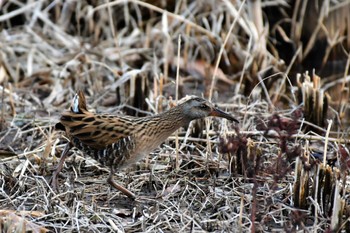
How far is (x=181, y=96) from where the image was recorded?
282 inches

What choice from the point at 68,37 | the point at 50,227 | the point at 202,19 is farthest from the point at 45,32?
the point at 50,227

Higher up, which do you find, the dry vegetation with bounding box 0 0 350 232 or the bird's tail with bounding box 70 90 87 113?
the bird's tail with bounding box 70 90 87 113

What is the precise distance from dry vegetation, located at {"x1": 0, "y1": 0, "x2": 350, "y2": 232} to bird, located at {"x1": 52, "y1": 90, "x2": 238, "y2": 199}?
214 millimetres

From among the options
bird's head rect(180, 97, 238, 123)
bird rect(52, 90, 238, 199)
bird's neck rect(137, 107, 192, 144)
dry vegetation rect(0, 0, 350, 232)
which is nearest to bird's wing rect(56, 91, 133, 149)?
bird rect(52, 90, 238, 199)

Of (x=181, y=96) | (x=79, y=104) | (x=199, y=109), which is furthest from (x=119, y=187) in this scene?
(x=181, y=96)

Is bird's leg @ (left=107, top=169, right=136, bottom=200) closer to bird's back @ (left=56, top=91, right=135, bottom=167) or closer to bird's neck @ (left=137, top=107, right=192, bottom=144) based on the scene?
bird's back @ (left=56, top=91, right=135, bottom=167)

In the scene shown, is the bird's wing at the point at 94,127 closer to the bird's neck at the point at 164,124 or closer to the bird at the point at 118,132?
the bird at the point at 118,132

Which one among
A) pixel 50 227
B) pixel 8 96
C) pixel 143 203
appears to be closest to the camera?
pixel 50 227

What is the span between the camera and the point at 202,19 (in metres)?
8.43

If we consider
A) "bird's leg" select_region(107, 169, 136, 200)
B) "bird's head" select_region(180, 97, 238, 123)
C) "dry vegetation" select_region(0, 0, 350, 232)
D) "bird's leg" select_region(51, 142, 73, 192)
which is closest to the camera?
"dry vegetation" select_region(0, 0, 350, 232)

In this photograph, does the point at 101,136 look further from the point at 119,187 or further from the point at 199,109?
the point at 199,109

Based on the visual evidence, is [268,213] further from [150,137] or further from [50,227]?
[50,227]

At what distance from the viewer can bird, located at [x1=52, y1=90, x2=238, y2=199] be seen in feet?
16.5

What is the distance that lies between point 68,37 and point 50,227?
399 centimetres
